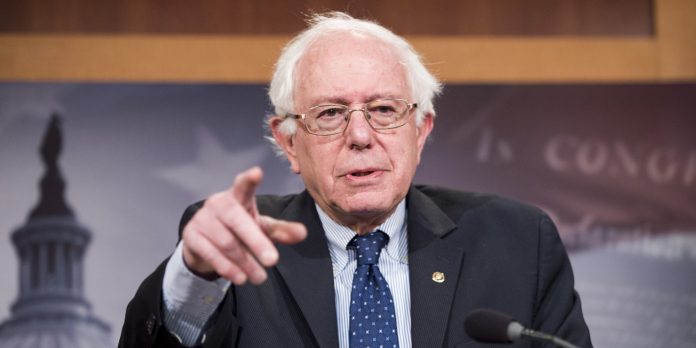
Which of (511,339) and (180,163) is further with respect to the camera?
(180,163)

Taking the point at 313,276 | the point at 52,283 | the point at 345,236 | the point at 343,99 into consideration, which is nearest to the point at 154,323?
the point at 313,276

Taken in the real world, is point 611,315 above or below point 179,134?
below

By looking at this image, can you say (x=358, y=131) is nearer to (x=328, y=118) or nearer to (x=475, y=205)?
(x=328, y=118)

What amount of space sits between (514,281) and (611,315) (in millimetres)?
1254

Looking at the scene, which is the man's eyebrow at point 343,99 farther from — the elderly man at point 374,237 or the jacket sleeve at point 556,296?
the jacket sleeve at point 556,296

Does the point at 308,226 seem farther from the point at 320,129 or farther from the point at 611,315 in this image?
the point at 611,315

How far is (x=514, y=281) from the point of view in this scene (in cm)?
229

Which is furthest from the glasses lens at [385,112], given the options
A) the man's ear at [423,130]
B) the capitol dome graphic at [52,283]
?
the capitol dome graphic at [52,283]

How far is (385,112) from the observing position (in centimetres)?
229

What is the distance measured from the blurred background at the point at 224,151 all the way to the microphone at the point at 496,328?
1725 mm

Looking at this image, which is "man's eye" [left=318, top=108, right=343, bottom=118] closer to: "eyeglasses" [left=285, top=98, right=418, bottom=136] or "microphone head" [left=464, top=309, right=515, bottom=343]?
"eyeglasses" [left=285, top=98, right=418, bottom=136]

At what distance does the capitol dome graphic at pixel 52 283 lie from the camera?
3236 mm

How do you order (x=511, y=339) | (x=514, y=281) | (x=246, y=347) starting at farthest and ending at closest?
(x=514, y=281), (x=246, y=347), (x=511, y=339)

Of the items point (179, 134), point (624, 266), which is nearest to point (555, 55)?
point (624, 266)
